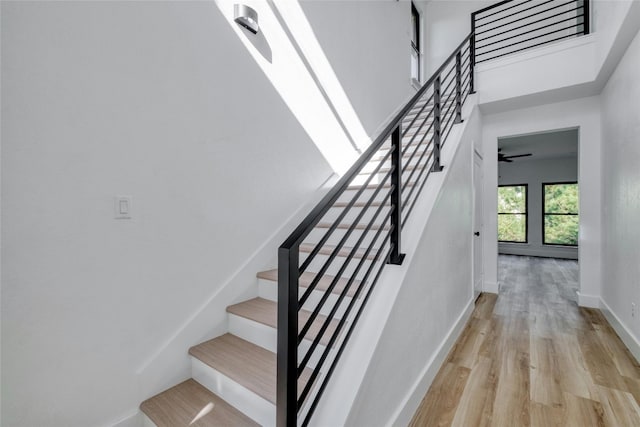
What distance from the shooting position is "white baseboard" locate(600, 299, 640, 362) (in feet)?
7.61

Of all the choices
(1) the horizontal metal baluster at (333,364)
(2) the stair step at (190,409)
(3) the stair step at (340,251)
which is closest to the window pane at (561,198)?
(3) the stair step at (340,251)

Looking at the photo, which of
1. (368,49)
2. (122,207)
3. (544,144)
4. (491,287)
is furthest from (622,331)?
(544,144)

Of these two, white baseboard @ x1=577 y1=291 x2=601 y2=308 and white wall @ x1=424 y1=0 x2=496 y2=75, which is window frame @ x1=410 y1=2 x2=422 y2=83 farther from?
white baseboard @ x1=577 y1=291 x2=601 y2=308

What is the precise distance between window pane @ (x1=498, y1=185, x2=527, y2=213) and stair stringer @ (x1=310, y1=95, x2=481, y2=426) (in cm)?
797

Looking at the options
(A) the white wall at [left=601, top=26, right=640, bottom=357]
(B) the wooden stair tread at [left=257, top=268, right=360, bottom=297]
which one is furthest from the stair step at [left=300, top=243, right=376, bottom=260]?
(A) the white wall at [left=601, top=26, right=640, bottom=357]

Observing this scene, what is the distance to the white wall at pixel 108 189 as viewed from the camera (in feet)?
→ 4.02

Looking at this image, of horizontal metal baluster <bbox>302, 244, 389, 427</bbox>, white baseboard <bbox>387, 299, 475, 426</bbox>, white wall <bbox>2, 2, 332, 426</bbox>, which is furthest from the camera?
white baseboard <bbox>387, 299, 475, 426</bbox>

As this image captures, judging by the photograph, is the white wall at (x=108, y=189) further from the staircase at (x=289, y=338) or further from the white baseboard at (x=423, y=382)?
the white baseboard at (x=423, y=382)

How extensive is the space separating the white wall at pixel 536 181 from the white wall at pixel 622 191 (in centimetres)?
548

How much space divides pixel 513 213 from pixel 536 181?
1.07 m

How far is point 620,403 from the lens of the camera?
1.81 m

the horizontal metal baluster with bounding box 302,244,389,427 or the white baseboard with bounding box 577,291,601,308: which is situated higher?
the horizontal metal baluster with bounding box 302,244,389,427

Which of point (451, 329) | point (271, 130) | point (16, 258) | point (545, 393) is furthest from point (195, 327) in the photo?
point (545, 393)

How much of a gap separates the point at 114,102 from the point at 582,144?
15.7 feet
